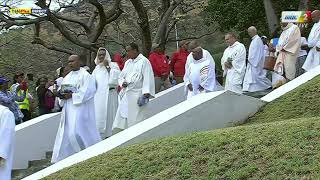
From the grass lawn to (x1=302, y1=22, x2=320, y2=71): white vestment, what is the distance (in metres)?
6.33

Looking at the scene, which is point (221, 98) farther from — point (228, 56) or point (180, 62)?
point (180, 62)

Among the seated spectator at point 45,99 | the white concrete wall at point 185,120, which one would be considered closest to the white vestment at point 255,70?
the white concrete wall at point 185,120

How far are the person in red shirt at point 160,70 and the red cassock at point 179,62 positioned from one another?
0.59 m

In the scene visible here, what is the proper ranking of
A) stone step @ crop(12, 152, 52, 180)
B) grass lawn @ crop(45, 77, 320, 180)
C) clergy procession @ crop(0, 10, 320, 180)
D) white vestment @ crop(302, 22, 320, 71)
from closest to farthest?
grass lawn @ crop(45, 77, 320, 180), stone step @ crop(12, 152, 52, 180), clergy procession @ crop(0, 10, 320, 180), white vestment @ crop(302, 22, 320, 71)

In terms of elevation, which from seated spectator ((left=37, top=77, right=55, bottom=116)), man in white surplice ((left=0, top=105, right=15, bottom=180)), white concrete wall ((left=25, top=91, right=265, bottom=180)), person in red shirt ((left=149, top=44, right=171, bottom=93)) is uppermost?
man in white surplice ((left=0, top=105, right=15, bottom=180))

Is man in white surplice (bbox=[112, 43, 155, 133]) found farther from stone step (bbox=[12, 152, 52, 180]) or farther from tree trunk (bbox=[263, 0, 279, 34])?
tree trunk (bbox=[263, 0, 279, 34])

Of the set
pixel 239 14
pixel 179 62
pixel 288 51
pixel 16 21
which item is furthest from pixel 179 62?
pixel 239 14

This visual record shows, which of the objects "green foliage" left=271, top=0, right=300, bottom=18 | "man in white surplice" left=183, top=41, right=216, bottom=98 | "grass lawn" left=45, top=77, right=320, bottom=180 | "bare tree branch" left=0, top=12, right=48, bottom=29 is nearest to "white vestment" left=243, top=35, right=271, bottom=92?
"man in white surplice" left=183, top=41, right=216, bottom=98

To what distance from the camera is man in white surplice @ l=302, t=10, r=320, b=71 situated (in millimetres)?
12555

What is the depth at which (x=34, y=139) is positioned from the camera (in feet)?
36.3

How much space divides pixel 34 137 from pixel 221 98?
12.3ft

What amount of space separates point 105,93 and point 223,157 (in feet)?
21.8

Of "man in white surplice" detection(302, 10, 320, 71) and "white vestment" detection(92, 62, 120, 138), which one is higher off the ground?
"man in white surplice" detection(302, 10, 320, 71)

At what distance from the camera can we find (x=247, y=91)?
559 inches
